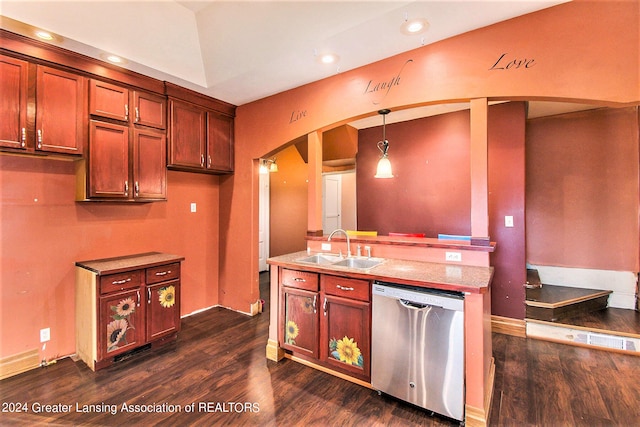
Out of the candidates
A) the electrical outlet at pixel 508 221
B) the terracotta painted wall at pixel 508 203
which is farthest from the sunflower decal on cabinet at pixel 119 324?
the electrical outlet at pixel 508 221

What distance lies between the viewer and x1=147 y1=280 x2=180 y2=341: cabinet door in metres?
2.78

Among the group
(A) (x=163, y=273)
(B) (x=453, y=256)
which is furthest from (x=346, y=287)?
(A) (x=163, y=273)

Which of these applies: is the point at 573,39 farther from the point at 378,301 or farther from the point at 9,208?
the point at 9,208

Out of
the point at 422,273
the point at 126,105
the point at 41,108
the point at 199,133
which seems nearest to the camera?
the point at 422,273

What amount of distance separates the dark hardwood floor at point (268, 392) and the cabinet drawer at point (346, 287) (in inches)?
29.4

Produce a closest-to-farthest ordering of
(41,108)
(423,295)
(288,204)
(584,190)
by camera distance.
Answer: (423,295)
(41,108)
(584,190)
(288,204)

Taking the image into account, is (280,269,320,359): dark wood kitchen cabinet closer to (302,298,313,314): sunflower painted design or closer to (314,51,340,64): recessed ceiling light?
(302,298,313,314): sunflower painted design

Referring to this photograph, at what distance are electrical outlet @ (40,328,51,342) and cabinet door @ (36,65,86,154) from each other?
5.35ft

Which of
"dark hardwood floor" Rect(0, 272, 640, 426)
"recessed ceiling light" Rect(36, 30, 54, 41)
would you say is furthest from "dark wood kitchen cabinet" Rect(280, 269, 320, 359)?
"recessed ceiling light" Rect(36, 30, 54, 41)

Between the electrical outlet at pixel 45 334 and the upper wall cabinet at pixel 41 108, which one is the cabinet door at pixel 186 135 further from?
the electrical outlet at pixel 45 334

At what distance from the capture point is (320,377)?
2416 millimetres

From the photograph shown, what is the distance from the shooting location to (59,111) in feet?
8.00

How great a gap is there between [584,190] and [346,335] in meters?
3.77

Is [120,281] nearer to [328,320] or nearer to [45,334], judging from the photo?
Answer: [45,334]
